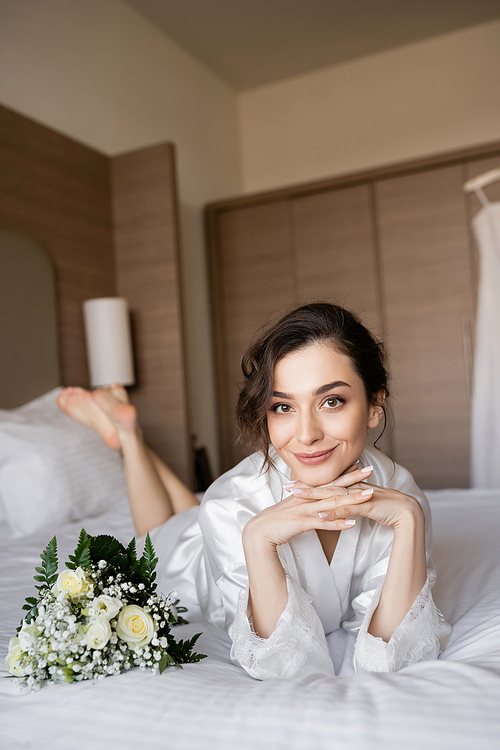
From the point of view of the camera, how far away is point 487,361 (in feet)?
10.6

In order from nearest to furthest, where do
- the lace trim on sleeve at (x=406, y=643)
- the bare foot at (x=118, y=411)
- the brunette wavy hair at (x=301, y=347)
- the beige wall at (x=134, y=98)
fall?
the lace trim on sleeve at (x=406, y=643), the brunette wavy hair at (x=301, y=347), the bare foot at (x=118, y=411), the beige wall at (x=134, y=98)

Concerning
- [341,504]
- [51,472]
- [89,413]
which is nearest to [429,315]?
[89,413]

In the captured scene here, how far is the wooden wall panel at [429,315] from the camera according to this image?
339 centimetres

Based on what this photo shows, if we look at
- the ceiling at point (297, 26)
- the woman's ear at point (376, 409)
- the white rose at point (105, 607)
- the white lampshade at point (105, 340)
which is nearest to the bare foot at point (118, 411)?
the white lampshade at point (105, 340)

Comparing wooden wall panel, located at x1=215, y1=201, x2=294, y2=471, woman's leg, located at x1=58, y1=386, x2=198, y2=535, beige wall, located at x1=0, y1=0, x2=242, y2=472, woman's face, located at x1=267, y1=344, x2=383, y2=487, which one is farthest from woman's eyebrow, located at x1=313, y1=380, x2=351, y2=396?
wooden wall panel, located at x1=215, y1=201, x2=294, y2=471

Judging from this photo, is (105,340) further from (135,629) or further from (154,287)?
(135,629)

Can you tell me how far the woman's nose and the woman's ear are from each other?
15cm

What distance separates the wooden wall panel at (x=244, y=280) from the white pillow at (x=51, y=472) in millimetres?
1636

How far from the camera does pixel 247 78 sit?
4.50 m

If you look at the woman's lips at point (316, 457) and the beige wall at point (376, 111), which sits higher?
the beige wall at point (376, 111)

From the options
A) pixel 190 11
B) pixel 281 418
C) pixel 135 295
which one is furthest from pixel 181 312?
pixel 281 418

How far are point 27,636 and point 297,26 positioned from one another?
3.94 meters

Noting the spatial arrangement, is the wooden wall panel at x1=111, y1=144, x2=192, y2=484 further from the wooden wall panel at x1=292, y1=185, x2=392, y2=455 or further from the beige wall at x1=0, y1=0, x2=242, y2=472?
the wooden wall panel at x1=292, y1=185, x2=392, y2=455

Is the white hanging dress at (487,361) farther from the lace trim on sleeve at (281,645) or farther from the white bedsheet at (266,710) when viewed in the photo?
the lace trim on sleeve at (281,645)
